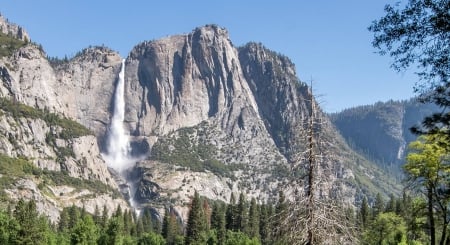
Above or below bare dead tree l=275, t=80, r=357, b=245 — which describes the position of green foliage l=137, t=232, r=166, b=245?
below

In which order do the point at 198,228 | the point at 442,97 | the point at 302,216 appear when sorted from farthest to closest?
1. the point at 198,228
2. the point at 302,216
3. the point at 442,97

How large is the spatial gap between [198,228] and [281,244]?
11081cm

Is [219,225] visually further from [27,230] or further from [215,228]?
[27,230]

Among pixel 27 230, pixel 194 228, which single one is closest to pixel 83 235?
pixel 27 230

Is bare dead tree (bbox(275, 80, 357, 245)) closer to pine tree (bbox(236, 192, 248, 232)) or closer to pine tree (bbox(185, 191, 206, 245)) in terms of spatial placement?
pine tree (bbox(185, 191, 206, 245))

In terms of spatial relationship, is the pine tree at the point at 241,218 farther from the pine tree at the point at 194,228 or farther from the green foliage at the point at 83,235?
the green foliage at the point at 83,235

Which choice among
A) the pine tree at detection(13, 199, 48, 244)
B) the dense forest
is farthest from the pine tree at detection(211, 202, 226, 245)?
the pine tree at detection(13, 199, 48, 244)

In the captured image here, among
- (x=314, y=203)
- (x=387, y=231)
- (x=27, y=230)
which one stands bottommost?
(x=387, y=231)

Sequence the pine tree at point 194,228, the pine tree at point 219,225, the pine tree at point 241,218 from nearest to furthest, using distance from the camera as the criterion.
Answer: the pine tree at point 194,228 → the pine tree at point 219,225 → the pine tree at point 241,218

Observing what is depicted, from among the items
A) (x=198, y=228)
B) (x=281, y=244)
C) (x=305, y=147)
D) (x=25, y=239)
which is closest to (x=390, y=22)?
(x=305, y=147)

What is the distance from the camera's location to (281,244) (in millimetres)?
21719

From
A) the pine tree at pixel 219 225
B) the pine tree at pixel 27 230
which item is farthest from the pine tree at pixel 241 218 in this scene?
the pine tree at pixel 27 230

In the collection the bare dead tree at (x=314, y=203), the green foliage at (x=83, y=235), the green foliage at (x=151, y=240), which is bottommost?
the green foliage at (x=151, y=240)

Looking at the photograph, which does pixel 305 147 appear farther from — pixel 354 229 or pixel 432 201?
pixel 432 201
